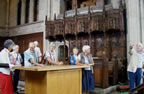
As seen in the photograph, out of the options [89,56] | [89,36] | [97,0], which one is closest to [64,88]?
[89,56]

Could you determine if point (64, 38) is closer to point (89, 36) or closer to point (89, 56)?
point (89, 36)

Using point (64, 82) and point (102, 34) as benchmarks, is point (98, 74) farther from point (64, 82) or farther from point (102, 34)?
point (102, 34)

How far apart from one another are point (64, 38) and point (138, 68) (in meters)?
5.86

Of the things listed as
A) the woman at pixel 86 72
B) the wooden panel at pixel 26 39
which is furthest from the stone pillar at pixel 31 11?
the woman at pixel 86 72

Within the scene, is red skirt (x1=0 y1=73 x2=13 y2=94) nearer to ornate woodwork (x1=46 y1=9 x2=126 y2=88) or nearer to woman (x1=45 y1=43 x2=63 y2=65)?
woman (x1=45 y1=43 x2=63 y2=65)

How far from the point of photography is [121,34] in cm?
777

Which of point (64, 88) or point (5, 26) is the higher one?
point (5, 26)

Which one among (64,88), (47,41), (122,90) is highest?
(47,41)

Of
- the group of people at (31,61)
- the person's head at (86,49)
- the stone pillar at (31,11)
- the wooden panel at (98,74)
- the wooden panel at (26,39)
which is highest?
the stone pillar at (31,11)

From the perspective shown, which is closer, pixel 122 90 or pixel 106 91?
pixel 106 91

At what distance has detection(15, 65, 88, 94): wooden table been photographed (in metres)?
2.75

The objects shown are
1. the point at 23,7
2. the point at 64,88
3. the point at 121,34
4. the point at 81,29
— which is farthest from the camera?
the point at 23,7

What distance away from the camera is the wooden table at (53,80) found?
275cm

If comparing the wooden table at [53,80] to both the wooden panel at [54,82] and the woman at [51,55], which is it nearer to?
the wooden panel at [54,82]
